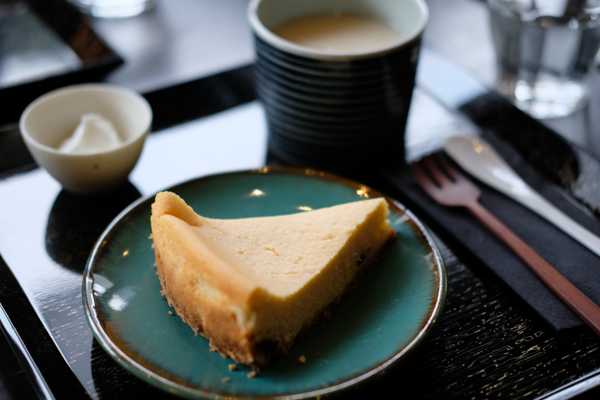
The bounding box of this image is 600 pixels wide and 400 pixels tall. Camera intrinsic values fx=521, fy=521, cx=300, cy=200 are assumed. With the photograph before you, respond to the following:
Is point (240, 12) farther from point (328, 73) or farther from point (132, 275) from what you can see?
point (132, 275)

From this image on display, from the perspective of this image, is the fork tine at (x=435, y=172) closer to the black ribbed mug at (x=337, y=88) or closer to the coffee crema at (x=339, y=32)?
the black ribbed mug at (x=337, y=88)

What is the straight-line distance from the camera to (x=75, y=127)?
1.15 meters

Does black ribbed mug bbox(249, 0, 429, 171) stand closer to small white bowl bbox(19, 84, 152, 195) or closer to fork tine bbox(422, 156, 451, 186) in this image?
fork tine bbox(422, 156, 451, 186)

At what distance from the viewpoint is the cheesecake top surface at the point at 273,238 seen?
2.49 ft

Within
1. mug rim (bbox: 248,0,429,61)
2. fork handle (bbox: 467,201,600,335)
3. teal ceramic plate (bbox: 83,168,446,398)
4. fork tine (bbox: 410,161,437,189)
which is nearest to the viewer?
teal ceramic plate (bbox: 83,168,446,398)

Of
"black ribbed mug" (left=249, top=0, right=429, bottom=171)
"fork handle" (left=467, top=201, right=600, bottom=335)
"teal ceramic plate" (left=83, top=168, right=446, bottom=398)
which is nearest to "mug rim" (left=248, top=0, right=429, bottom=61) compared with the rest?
"black ribbed mug" (left=249, top=0, right=429, bottom=171)

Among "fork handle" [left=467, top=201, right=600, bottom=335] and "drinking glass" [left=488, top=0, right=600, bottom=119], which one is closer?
"fork handle" [left=467, top=201, right=600, bottom=335]

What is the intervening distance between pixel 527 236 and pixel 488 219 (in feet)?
0.26

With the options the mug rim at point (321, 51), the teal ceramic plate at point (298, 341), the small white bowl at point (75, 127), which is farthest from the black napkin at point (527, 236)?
the small white bowl at point (75, 127)

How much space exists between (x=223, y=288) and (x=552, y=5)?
3.69 ft

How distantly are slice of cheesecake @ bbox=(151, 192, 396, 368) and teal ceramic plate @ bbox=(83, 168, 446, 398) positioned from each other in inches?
0.9

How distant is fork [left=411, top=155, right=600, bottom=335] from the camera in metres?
0.84

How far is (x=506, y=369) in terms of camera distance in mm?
775

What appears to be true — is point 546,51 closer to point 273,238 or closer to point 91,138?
point 273,238
